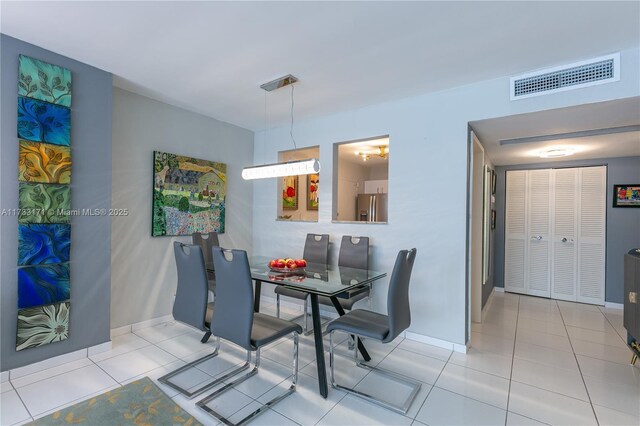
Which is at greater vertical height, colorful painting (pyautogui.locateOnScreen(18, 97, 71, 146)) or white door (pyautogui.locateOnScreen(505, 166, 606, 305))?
colorful painting (pyautogui.locateOnScreen(18, 97, 71, 146))

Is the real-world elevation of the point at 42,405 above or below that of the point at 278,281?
below

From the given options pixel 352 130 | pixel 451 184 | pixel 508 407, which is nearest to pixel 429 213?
pixel 451 184

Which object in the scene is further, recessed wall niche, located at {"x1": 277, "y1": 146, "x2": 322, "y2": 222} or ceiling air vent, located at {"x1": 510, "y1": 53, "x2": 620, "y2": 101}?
recessed wall niche, located at {"x1": 277, "y1": 146, "x2": 322, "y2": 222}

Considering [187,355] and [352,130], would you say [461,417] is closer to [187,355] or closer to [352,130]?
[187,355]

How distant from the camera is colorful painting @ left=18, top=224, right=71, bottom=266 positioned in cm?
224

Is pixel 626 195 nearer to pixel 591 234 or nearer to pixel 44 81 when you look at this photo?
pixel 591 234

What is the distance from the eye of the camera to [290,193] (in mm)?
5062

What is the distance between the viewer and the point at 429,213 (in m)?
3.04

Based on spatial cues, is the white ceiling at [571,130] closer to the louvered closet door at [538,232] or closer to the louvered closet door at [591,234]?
the louvered closet door at [591,234]

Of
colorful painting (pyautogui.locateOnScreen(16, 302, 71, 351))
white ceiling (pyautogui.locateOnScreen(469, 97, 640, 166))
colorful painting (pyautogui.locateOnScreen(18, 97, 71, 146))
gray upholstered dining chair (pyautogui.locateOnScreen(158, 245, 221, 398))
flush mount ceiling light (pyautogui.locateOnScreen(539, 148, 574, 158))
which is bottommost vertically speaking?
colorful painting (pyautogui.locateOnScreen(16, 302, 71, 351))

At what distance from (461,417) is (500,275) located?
390cm

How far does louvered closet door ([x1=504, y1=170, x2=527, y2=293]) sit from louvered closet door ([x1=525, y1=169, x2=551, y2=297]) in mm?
70

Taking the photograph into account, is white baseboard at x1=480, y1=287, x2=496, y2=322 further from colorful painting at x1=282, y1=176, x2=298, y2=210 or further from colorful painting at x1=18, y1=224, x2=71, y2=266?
colorful painting at x1=18, y1=224, x2=71, y2=266

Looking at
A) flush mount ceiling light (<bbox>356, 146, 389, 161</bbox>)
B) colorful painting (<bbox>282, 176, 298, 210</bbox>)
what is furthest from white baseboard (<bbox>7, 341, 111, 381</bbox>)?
flush mount ceiling light (<bbox>356, 146, 389, 161</bbox>)
